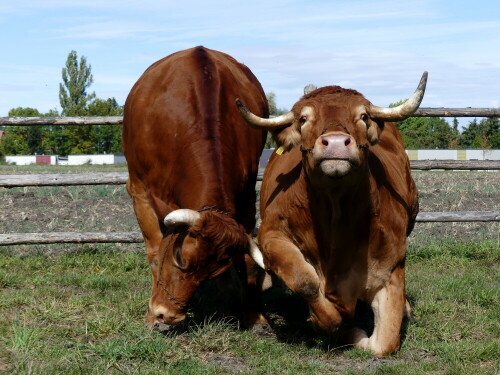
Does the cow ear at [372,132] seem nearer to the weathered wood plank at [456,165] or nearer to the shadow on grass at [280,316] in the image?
the shadow on grass at [280,316]

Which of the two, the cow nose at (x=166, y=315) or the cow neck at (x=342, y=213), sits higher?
the cow neck at (x=342, y=213)

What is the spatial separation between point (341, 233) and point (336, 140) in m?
0.91

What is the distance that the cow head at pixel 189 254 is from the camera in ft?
15.6

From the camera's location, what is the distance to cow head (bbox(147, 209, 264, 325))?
187 inches

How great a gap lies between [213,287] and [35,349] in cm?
261

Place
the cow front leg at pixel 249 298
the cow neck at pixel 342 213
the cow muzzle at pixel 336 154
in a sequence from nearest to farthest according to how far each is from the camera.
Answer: the cow muzzle at pixel 336 154 → the cow neck at pixel 342 213 → the cow front leg at pixel 249 298

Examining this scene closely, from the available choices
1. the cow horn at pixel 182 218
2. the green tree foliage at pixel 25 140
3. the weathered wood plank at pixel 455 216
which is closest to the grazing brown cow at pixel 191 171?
the cow horn at pixel 182 218

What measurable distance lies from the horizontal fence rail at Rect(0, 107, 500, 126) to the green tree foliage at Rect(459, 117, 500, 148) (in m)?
45.1

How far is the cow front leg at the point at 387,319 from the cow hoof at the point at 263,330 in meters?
0.72

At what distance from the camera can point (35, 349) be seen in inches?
177

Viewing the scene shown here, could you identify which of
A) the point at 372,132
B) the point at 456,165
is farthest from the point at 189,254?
the point at 456,165

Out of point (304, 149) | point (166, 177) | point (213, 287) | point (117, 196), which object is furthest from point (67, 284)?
point (117, 196)

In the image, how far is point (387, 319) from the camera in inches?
190

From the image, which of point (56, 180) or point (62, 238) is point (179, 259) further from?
point (56, 180)
